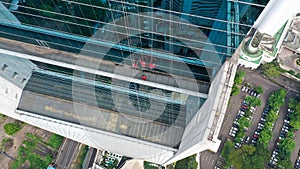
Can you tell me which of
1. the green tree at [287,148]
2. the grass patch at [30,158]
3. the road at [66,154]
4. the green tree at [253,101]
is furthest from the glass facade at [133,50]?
the green tree at [287,148]

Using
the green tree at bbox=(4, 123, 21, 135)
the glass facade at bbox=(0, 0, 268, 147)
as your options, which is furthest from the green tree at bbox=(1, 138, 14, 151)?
the glass facade at bbox=(0, 0, 268, 147)

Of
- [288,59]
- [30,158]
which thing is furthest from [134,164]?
[288,59]

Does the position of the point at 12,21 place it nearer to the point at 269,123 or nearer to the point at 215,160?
the point at 215,160

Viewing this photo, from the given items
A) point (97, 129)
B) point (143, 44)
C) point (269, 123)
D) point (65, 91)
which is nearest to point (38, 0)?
point (143, 44)

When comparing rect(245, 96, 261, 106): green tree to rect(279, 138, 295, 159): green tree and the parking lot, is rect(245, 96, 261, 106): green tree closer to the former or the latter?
the parking lot

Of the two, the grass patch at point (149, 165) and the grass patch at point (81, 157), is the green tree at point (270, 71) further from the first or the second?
the grass patch at point (81, 157)

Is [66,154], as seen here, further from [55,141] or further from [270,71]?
[270,71]
